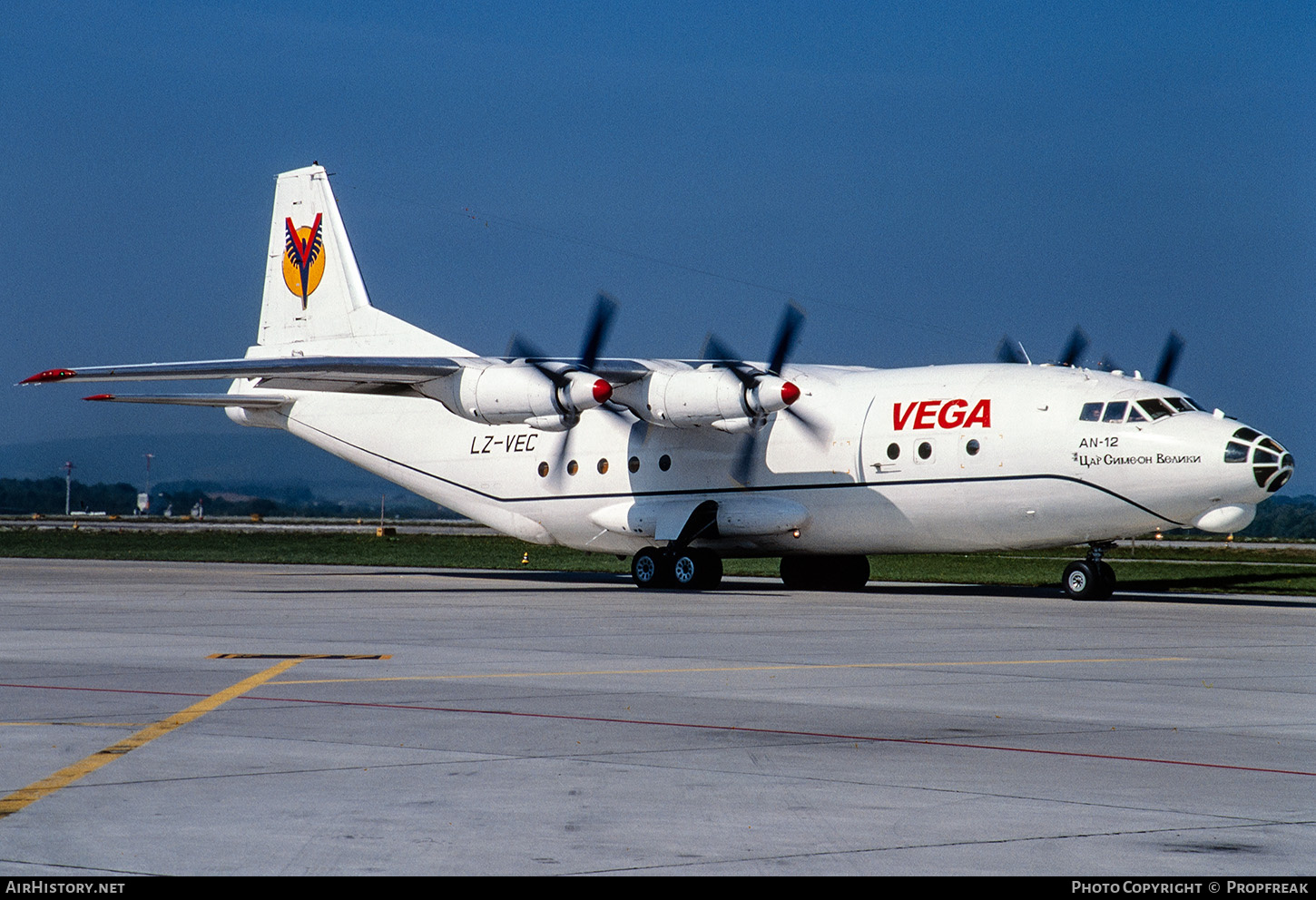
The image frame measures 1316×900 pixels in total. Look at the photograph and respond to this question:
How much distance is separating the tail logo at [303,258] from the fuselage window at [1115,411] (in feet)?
64.8

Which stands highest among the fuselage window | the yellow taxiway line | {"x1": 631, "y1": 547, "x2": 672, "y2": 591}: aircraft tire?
the fuselage window

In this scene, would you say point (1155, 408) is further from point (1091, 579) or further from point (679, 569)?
point (679, 569)

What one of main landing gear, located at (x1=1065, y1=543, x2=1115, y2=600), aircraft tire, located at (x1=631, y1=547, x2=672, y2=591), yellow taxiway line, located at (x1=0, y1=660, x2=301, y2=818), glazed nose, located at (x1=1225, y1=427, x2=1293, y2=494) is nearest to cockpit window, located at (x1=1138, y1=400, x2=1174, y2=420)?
glazed nose, located at (x1=1225, y1=427, x2=1293, y2=494)

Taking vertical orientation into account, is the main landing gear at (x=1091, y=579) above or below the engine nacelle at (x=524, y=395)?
below

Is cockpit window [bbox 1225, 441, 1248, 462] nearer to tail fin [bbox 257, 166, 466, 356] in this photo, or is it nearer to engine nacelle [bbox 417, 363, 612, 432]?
engine nacelle [bbox 417, 363, 612, 432]

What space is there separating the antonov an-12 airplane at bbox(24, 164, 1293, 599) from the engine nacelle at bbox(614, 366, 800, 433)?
0.13 feet

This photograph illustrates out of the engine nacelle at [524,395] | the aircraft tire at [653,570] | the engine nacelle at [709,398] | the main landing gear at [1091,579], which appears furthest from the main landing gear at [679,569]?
the main landing gear at [1091,579]

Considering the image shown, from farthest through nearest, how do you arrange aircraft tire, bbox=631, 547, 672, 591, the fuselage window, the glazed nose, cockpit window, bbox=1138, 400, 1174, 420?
aircraft tire, bbox=631, 547, 672, 591, the fuselage window, cockpit window, bbox=1138, 400, 1174, 420, the glazed nose

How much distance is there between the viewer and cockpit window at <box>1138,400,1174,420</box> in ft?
78.8

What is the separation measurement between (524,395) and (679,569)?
488cm

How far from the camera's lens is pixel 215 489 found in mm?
165000

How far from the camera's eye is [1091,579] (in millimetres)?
24750

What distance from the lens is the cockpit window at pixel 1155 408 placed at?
24.0 metres

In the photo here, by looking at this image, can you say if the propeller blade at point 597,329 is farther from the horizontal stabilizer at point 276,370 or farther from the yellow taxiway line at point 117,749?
the yellow taxiway line at point 117,749
